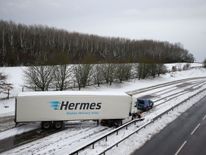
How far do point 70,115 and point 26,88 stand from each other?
20975mm

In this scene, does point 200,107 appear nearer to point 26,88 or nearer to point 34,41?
point 26,88

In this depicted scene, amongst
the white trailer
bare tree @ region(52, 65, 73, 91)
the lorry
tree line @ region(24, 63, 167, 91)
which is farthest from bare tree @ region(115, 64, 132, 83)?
the white trailer

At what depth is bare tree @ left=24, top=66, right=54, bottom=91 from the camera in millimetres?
35469

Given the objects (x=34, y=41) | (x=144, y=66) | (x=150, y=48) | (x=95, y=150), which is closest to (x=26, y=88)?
(x=95, y=150)

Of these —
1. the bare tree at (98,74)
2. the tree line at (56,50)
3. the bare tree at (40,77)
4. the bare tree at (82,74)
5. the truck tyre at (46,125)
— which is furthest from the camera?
the tree line at (56,50)

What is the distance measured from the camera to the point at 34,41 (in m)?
84.7

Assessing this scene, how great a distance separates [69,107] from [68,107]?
98 mm

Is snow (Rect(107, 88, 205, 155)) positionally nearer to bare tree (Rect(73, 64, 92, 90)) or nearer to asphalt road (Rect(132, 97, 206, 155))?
asphalt road (Rect(132, 97, 206, 155))

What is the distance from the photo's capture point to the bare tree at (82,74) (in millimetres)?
43250

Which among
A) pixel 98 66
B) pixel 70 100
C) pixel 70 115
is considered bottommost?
pixel 70 115

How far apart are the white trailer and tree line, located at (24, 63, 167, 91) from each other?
1649cm

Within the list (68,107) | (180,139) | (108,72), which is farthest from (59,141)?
(108,72)

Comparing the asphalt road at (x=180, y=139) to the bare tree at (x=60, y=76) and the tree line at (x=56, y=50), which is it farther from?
the tree line at (x=56, y=50)

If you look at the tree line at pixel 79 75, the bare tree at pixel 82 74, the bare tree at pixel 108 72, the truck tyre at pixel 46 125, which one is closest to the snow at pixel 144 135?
the truck tyre at pixel 46 125
